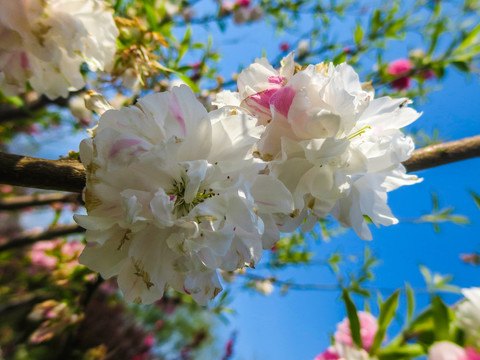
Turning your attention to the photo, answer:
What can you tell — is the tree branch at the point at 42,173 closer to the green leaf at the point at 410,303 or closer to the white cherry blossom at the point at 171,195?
the white cherry blossom at the point at 171,195

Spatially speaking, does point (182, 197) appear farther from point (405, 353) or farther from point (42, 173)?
point (405, 353)

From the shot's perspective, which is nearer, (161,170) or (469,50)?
(161,170)

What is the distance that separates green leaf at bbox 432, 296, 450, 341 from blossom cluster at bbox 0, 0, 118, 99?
1.69 feet

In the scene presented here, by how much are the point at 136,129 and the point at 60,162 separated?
12cm

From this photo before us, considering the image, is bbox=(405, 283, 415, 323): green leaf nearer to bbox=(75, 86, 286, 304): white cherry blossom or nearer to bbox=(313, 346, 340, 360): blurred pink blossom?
bbox=(313, 346, 340, 360): blurred pink blossom

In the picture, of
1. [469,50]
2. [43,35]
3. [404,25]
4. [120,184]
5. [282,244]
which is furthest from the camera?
[282,244]

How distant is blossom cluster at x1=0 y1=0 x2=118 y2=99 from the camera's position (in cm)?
34

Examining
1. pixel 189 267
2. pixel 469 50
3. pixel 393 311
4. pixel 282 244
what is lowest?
pixel 282 244

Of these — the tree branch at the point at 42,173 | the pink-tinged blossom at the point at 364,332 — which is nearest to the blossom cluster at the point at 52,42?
the tree branch at the point at 42,173

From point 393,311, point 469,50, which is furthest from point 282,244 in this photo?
point 469,50

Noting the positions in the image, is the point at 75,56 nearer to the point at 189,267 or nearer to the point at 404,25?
the point at 189,267

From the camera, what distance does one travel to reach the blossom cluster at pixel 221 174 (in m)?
0.24

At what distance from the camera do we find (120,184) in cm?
24

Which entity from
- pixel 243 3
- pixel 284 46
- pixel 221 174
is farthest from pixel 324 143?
pixel 243 3
